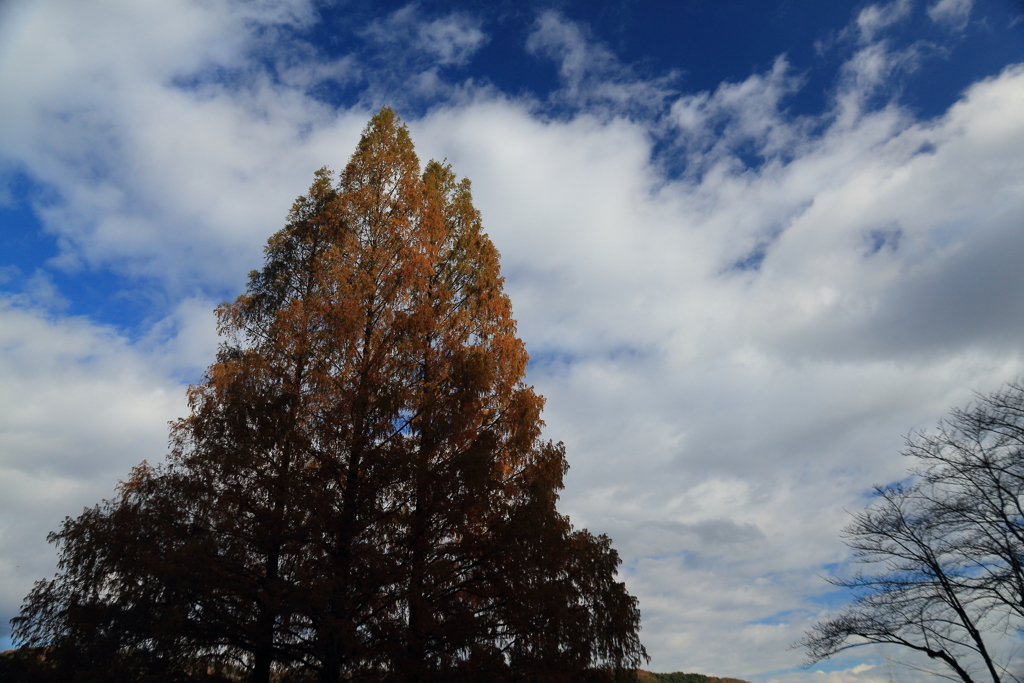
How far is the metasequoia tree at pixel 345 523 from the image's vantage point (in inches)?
331

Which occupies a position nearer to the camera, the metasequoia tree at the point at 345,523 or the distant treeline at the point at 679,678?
the metasequoia tree at the point at 345,523

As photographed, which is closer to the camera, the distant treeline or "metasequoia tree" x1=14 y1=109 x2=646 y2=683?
"metasequoia tree" x1=14 y1=109 x2=646 y2=683

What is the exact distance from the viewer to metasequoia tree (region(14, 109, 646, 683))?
8.41 meters

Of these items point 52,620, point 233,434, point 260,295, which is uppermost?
point 260,295

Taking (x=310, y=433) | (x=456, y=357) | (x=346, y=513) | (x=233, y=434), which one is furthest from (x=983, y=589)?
(x=233, y=434)

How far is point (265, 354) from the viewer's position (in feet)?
34.8

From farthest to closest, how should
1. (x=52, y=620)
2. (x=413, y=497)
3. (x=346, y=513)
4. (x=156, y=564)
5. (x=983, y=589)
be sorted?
(x=983, y=589) → (x=413, y=497) → (x=346, y=513) → (x=52, y=620) → (x=156, y=564)

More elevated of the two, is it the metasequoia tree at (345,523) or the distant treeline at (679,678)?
the metasequoia tree at (345,523)

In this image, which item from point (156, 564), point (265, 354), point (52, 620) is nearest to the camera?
→ point (156, 564)

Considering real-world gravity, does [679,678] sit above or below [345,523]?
below

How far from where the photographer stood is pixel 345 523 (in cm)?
920

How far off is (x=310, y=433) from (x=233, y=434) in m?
1.21

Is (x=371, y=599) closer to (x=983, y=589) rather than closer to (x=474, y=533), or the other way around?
(x=474, y=533)

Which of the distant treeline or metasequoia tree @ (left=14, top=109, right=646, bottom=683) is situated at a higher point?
metasequoia tree @ (left=14, top=109, right=646, bottom=683)
